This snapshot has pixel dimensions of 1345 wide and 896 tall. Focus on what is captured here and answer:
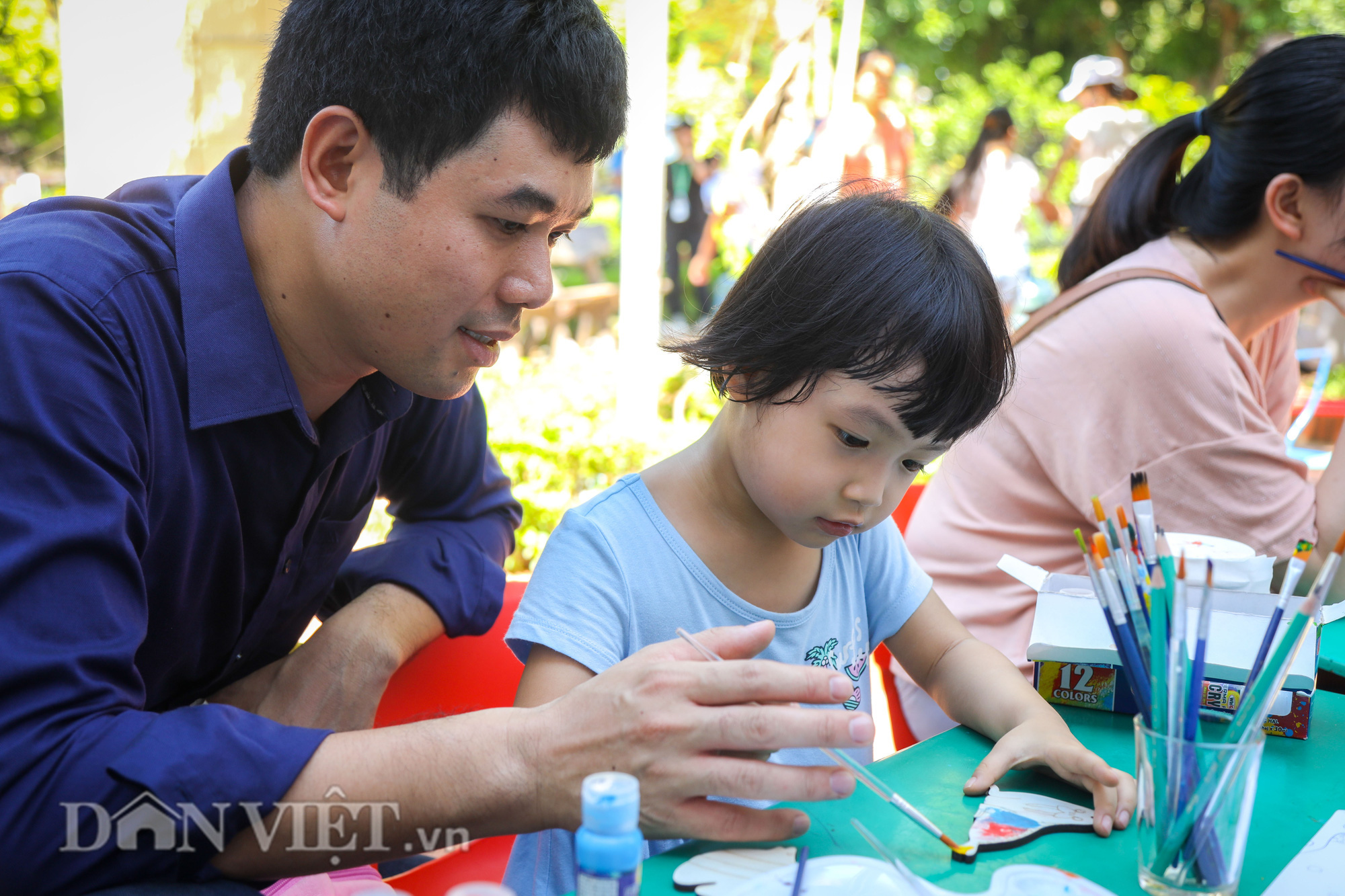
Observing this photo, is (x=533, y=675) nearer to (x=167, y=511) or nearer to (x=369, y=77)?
(x=167, y=511)

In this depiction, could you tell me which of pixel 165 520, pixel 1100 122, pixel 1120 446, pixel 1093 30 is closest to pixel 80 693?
pixel 165 520

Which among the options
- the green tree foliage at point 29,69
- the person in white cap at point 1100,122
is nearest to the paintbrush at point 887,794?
the green tree foliage at point 29,69

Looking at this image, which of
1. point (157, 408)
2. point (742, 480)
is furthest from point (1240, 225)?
point (157, 408)

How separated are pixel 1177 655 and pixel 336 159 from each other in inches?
44.8

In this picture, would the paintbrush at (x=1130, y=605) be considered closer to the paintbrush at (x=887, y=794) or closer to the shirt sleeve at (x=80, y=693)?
the paintbrush at (x=887, y=794)

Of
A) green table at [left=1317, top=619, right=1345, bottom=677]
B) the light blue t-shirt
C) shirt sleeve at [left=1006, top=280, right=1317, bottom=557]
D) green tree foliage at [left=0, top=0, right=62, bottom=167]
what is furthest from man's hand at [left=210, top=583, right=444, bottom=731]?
green tree foliage at [left=0, top=0, right=62, bottom=167]

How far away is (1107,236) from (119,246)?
194 centimetres

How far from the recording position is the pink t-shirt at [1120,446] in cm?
185

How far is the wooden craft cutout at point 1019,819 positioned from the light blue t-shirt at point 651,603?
0.19 metres

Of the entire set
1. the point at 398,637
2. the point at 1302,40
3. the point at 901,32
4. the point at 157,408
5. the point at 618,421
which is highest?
→ the point at 901,32

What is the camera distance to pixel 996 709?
4.36ft

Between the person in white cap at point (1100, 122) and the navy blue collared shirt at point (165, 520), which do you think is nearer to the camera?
the navy blue collared shirt at point (165, 520)

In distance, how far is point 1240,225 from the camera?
2.07m

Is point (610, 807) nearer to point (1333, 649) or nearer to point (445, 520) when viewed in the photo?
point (445, 520)
